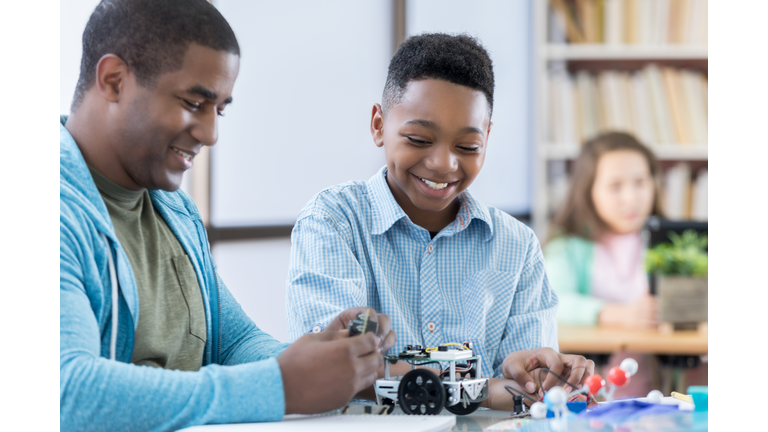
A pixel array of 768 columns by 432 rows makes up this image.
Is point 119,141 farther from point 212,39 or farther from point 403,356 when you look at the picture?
point 403,356

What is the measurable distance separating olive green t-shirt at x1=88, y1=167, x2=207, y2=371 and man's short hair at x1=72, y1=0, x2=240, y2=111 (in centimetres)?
15

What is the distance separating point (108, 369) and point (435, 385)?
1.31 feet

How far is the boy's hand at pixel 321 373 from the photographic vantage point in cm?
77

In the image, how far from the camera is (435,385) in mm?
877

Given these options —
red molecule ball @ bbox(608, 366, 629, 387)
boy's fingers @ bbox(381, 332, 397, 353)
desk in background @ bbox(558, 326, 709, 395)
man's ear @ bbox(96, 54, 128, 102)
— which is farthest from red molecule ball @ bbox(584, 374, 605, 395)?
desk in background @ bbox(558, 326, 709, 395)

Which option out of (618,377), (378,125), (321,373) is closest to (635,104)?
(378,125)

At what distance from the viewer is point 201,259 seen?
3.65 feet

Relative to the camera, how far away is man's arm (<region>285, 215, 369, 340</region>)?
1.18m

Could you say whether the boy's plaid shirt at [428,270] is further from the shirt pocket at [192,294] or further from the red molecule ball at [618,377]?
the red molecule ball at [618,377]

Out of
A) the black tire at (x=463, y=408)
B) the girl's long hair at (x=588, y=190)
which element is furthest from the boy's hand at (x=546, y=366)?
the girl's long hair at (x=588, y=190)

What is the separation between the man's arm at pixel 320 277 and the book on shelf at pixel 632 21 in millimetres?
2430

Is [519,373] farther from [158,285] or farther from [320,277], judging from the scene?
[158,285]
